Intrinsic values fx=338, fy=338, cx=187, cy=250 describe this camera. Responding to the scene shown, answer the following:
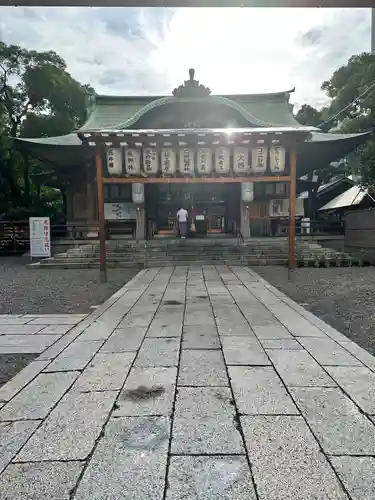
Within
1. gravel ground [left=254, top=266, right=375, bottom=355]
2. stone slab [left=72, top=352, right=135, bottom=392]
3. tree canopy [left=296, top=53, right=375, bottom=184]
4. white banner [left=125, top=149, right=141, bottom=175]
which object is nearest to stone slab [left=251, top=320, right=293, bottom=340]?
gravel ground [left=254, top=266, right=375, bottom=355]

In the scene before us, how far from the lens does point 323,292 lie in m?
7.25

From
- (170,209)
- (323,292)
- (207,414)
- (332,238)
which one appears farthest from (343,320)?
(170,209)

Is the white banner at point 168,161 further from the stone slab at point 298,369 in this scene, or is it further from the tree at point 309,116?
the tree at point 309,116

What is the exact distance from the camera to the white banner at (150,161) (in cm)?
923

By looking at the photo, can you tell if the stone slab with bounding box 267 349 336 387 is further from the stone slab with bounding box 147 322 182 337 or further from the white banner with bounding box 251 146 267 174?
the white banner with bounding box 251 146 267 174

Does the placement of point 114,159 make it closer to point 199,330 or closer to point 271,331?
point 199,330

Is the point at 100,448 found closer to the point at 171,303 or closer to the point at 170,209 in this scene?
the point at 171,303

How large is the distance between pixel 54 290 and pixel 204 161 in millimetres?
5154

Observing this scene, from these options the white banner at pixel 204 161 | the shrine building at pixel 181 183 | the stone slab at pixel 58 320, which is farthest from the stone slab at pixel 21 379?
the shrine building at pixel 181 183

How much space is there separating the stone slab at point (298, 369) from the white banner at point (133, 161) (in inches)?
274

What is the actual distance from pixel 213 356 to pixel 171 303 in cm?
274

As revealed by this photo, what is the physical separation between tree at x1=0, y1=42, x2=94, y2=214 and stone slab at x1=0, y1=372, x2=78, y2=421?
20.1 meters

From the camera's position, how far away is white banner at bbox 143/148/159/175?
9.23 m

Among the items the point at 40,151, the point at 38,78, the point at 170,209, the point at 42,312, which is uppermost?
the point at 38,78
